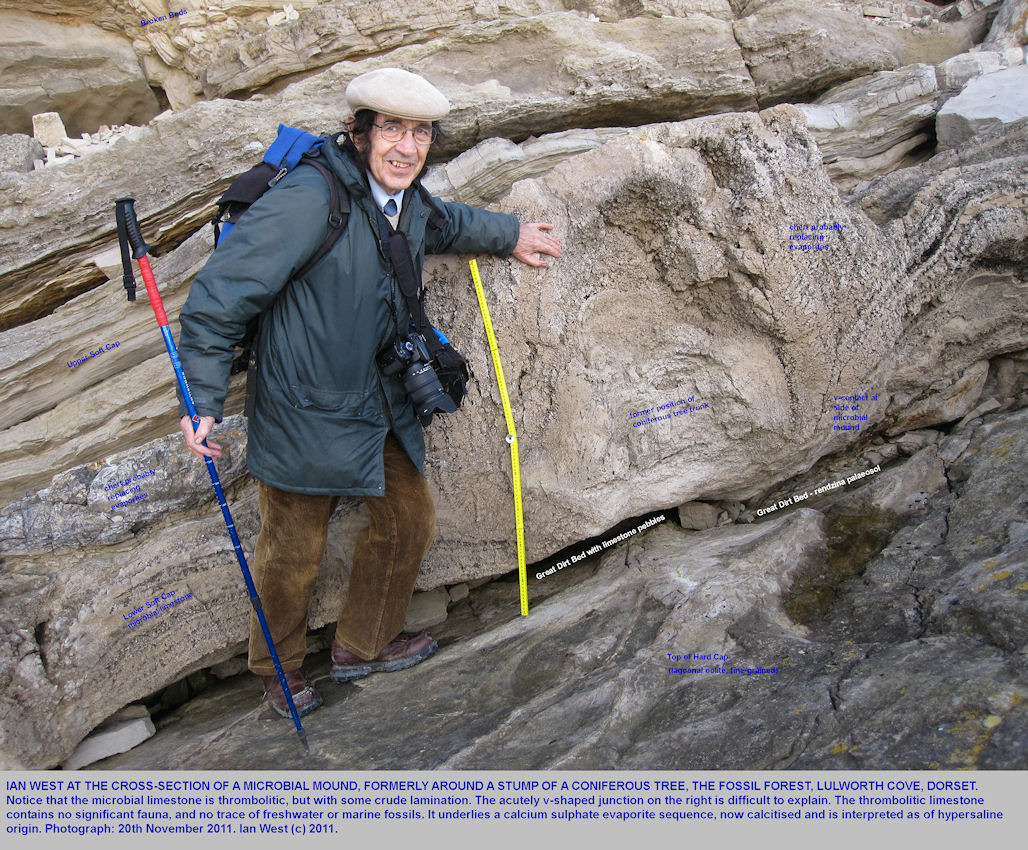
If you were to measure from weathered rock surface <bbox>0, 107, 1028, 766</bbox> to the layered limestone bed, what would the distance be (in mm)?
18

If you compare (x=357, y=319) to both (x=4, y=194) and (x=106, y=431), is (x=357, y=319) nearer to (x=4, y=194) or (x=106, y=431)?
(x=106, y=431)

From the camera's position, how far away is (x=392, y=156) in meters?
4.46

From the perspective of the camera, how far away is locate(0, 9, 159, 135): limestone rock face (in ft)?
26.3

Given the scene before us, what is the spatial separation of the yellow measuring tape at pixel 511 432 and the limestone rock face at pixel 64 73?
18.1ft

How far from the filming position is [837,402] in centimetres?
618

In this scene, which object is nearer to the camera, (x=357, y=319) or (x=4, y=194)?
(x=357, y=319)

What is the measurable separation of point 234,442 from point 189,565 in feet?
3.06

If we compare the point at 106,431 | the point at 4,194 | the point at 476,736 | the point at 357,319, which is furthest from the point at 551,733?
the point at 4,194

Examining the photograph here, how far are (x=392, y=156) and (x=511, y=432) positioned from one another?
210 cm

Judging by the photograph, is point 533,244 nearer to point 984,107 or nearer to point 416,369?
point 416,369

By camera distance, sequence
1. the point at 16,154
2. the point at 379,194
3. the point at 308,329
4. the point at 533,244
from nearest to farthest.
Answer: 1. the point at 308,329
2. the point at 379,194
3. the point at 533,244
4. the point at 16,154

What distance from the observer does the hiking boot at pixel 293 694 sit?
535 centimetres

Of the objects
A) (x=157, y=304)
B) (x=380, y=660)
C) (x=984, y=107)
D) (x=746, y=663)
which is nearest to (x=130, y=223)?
(x=157, y=304)

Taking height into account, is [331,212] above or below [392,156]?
below
